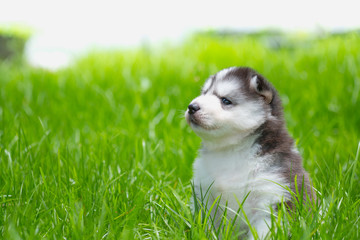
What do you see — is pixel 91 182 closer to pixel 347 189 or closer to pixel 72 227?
pixel 72 227

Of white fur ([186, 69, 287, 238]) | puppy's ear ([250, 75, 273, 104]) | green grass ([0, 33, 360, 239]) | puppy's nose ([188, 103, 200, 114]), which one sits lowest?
green grass ([0, 33, 360, 239])

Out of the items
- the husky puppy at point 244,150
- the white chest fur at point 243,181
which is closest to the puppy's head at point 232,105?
the husky puppy at point 244,150

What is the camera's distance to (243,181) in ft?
9.74

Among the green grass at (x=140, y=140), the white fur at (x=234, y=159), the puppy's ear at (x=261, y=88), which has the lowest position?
the green grass at (x=140, y=140)

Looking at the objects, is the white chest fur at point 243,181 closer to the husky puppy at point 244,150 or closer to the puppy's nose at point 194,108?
the husky puppy at point 244,150

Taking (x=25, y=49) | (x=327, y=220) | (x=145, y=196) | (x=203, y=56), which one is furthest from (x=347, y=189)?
(x=25, y=49)

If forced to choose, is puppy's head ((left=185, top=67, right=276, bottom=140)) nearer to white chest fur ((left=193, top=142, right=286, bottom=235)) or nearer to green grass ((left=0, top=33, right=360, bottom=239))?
white chest fur ((left=193, top=142, right=286, bottom=235))

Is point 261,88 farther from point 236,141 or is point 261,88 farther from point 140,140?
point 140,140

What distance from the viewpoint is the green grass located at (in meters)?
2.88

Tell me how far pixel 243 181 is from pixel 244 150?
9.9 inches

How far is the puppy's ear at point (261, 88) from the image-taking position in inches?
127

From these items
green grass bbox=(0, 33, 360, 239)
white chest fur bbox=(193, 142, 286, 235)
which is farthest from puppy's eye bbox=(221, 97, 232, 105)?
green grass bbox=(0, 33, 360, 239)

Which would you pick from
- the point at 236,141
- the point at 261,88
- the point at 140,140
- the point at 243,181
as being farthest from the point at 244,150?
the point at 140,140

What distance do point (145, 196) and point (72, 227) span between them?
72 cm
